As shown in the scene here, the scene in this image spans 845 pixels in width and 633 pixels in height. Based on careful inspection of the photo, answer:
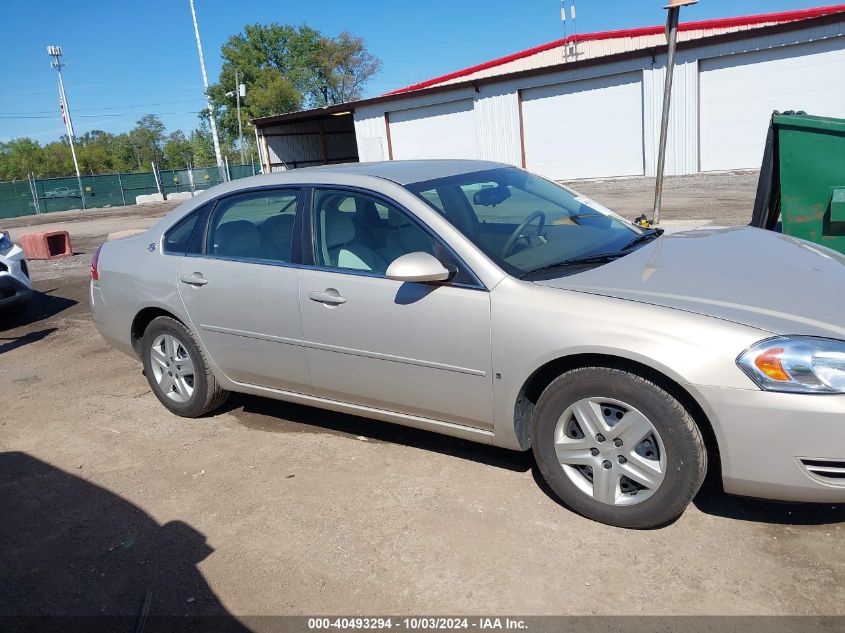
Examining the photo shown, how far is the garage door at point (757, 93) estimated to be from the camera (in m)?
19.6

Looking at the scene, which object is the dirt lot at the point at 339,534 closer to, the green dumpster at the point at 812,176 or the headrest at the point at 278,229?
the headrest at the point at 278,229

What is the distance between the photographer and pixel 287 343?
160 inches

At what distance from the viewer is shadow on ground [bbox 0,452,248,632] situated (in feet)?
9.43

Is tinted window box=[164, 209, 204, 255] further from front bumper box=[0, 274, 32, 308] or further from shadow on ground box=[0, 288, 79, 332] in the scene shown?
shadow on ground box=[0, 288, 79, 332]

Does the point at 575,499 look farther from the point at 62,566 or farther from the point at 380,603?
the point at 62,566

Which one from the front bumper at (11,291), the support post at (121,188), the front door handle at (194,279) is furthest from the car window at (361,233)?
the support post at (121,188)

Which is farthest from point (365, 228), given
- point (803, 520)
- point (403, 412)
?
point (803, 520)

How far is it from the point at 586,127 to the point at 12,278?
19904 mm

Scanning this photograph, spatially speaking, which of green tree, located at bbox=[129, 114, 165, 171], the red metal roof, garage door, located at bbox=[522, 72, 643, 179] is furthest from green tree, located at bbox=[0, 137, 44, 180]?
garage door, located at bbox=[522, 72, 643, 179]

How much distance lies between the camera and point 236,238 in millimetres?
4426

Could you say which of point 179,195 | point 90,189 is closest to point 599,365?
point 90,189

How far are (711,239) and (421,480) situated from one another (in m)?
2.10

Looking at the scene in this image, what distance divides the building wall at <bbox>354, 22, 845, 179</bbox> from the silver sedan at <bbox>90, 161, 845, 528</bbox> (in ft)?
62.2

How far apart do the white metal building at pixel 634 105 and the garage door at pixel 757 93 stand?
28mm
